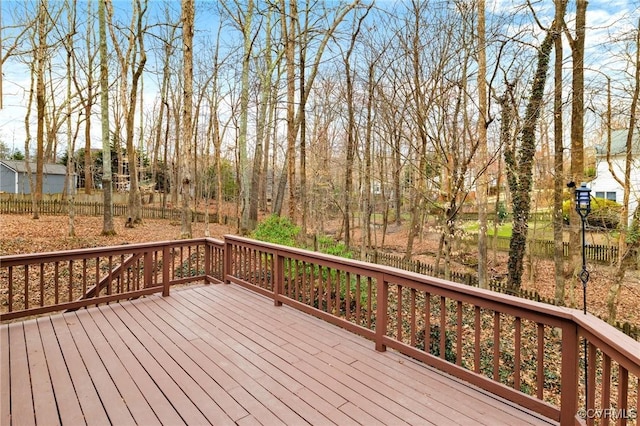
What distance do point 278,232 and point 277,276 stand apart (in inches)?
75.3

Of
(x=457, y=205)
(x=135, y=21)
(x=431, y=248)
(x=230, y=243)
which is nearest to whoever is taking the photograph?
(x=230, y=243)

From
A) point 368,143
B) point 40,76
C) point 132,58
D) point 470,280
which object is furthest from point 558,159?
point 40,76

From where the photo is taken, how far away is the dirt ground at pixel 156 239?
26.2 ft

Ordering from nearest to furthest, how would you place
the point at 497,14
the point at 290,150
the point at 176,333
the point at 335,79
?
the point at 176,333, the point at 497,14, the point at 290,150, the point at 335,79

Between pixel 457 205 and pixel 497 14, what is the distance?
11.6 feet

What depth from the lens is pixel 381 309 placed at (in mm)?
3086

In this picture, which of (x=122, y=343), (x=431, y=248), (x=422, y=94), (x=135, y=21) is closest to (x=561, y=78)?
(x=422, y=94)

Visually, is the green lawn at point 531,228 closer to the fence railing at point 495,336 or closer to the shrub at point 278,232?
the fence railing at point 495,336

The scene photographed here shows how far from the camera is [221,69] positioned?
13906 millimetres

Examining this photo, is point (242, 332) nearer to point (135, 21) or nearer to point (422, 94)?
point (422, 94)

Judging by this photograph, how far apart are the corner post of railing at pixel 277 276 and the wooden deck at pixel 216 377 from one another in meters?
0.45

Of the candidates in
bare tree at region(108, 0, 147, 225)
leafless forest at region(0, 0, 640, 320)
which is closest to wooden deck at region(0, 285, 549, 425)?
leafless forest at region(0, 0, 640, 320)

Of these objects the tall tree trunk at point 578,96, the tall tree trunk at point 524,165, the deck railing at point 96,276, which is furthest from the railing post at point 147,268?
the tall tree trunk at point 578,96

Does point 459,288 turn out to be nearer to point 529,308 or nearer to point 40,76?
point 529,308
